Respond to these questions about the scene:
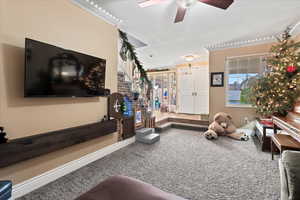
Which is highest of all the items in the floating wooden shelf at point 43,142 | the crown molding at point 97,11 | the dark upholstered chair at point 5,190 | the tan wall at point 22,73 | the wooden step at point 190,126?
the crown molding at point 97,11

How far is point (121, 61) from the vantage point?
330cm

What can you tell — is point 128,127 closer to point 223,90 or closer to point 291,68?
point 223,90

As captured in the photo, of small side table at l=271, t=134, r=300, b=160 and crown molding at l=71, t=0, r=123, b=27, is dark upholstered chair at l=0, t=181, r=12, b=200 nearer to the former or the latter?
crown molding at l=71, t=0, r=123, b=27

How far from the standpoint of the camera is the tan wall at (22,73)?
1.57m

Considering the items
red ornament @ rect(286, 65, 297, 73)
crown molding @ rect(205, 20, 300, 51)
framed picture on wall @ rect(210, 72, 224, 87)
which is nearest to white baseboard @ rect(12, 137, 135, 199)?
framed picture on wall @ rect(210, 72, 224, 87)

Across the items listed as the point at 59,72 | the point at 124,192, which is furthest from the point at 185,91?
the point at 124,192

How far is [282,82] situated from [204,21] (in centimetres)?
224

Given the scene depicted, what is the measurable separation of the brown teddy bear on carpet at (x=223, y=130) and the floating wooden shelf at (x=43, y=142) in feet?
9.05

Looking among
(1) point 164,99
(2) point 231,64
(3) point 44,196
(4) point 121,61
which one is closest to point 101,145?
(3) point 44,196

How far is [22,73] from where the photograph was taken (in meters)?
1.69

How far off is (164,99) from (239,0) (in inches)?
222

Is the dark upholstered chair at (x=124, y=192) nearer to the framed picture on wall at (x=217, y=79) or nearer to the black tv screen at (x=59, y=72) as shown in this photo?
the black tv screen at (x=59, y=72)

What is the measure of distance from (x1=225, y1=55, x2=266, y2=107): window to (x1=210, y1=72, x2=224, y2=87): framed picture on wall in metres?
0.18

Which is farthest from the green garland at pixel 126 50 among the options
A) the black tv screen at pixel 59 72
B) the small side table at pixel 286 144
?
the small side table at pixel 286 144
